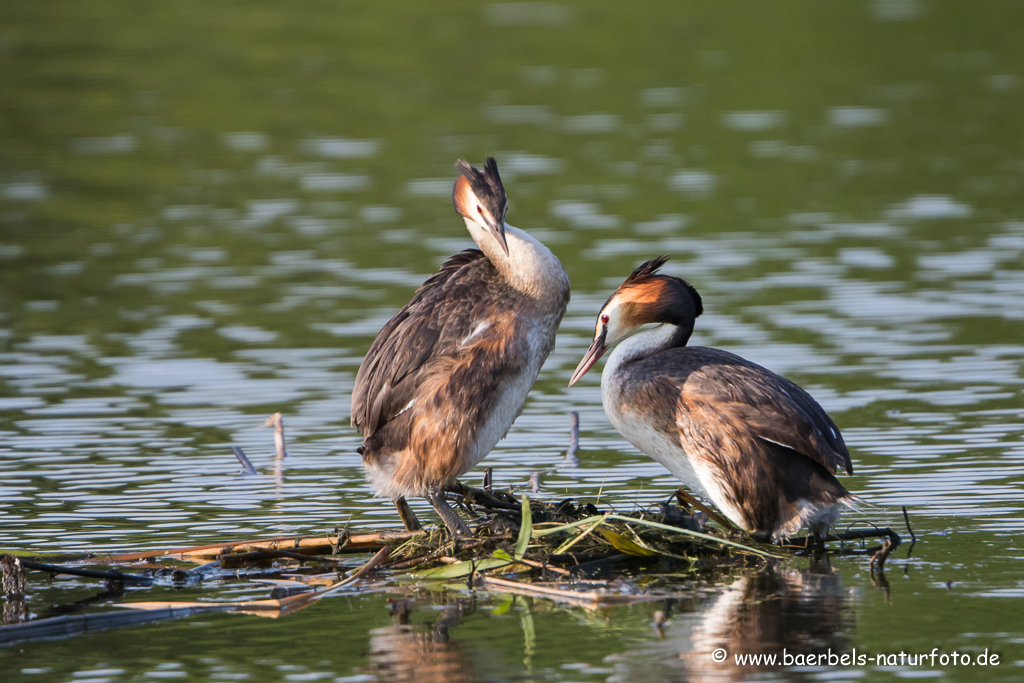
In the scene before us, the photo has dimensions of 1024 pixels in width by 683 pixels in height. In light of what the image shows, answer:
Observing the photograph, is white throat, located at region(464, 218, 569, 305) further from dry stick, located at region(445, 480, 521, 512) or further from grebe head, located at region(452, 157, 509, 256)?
dry stick, located at region(445, 480, 521, 512)

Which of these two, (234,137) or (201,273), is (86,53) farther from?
(201,273)

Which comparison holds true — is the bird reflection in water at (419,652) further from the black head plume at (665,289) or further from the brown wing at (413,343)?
the black head plume at (665,289)

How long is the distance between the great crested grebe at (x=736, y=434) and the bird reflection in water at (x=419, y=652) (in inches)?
61.1

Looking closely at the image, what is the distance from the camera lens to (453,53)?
1089 inches

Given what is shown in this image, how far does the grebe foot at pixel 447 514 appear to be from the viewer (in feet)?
25.6

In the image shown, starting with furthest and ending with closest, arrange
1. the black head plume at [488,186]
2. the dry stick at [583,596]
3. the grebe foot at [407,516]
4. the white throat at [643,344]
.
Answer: the white throat at [643,344]
the grebe foot at [407,516]
the black head plume at [488,186]
the dry stick at [583,596]

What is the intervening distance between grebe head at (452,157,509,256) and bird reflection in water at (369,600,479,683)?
1.96 metres

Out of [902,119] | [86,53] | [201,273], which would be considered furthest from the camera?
[86,53]

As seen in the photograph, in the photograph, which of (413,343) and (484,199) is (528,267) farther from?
(413,343)

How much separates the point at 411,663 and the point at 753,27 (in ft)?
75.4

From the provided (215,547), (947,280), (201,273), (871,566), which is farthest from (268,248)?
(871,566)

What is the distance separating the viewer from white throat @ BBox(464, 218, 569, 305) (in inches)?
315

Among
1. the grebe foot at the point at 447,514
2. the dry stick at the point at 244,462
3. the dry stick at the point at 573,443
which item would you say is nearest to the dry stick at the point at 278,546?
the grebe foot at the point at 447,514

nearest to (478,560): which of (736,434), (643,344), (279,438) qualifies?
(736,434)
